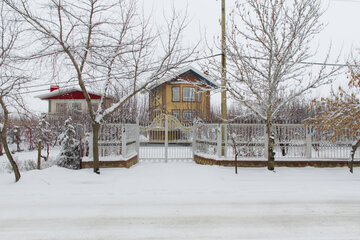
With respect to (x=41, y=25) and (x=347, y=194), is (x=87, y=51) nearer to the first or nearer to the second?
(x=41, y=25)

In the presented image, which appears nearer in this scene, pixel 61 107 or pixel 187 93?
pixel 61 107

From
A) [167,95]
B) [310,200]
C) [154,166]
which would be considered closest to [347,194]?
[310,200]

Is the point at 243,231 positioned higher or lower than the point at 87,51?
lower

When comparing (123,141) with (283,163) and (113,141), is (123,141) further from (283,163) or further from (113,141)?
(283,163)

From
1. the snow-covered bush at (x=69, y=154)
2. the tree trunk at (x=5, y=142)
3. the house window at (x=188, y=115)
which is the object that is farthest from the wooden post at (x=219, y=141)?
the house window at (x=188, y=115)

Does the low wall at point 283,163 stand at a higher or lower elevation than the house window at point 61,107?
lower

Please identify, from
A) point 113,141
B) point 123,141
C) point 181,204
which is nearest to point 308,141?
point 181,204

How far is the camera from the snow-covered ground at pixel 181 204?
4.17 metres

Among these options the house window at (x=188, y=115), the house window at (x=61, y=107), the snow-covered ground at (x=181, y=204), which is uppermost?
the house window at (x=61, y=107)

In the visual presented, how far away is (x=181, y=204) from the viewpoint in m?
5.62

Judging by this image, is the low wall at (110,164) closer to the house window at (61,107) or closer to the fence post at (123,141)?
the fence post at (123,141)

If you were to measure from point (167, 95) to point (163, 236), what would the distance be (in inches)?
894

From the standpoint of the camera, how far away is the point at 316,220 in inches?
184

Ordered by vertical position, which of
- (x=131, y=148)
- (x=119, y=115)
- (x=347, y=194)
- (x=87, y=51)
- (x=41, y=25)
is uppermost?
(x=41, y=25)
